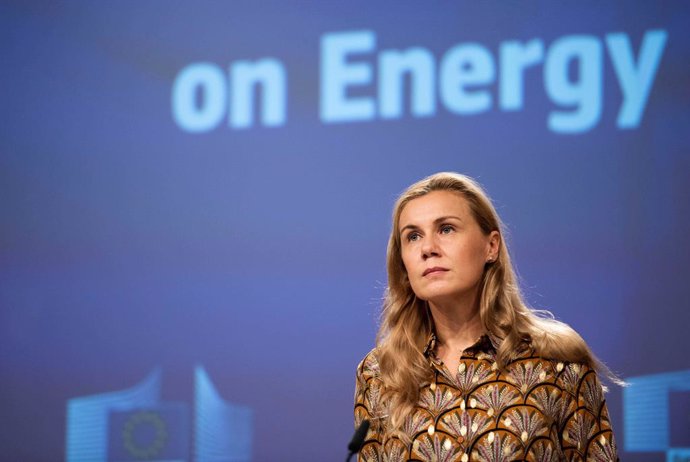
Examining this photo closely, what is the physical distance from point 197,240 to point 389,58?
1.21m

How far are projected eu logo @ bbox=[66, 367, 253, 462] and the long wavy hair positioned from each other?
183 centimetres

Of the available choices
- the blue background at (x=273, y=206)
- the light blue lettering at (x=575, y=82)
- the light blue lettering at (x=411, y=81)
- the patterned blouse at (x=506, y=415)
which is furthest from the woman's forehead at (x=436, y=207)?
the light blue lettering at (x=411, y=81)

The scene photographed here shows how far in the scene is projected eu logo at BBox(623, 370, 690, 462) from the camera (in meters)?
3.42

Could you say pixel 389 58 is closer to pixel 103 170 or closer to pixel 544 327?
pixel 103 170

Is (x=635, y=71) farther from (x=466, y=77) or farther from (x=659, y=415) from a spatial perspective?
(x=659, y=415)

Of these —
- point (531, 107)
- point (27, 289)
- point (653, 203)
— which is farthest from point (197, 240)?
point (653, 203)

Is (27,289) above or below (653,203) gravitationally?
below

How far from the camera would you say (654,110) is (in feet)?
11.7

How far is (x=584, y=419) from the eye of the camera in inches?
79.2

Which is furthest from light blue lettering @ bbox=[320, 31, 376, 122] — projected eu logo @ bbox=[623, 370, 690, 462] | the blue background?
projected eu logo @ bbox=[623, 370, 690, 462]

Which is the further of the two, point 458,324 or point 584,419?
point 458,324

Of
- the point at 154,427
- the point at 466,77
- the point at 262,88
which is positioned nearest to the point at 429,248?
the point at 466,77

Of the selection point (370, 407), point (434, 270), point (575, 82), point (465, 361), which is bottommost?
point (370, 407)

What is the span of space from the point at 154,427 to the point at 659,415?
2.16m
